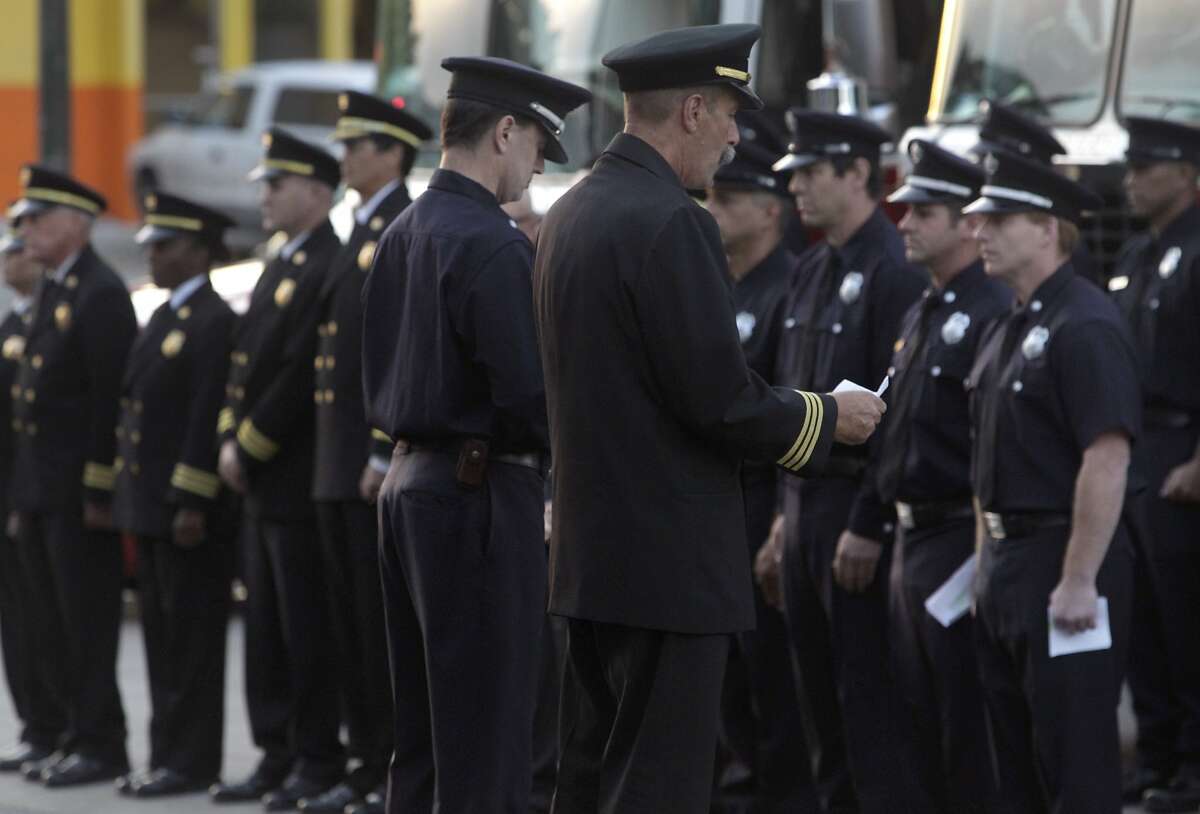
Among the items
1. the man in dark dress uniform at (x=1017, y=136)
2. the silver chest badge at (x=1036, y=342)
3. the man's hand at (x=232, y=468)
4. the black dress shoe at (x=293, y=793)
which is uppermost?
the man in dark dress uniform at (x=1017, y=136)

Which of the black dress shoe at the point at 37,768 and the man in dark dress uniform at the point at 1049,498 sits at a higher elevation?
the man in dark dress uniform at the point at 1049,498

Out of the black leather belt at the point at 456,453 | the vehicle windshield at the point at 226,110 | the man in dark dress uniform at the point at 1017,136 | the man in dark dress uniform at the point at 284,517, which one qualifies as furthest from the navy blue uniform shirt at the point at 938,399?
the vehicle windshield at the point at 226,110

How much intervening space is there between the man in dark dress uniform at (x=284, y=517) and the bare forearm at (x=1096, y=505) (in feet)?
9.64

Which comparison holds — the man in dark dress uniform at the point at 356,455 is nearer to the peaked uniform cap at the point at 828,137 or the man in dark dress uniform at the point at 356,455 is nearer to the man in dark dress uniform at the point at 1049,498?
the peaked uniform cap at the point at 828,137

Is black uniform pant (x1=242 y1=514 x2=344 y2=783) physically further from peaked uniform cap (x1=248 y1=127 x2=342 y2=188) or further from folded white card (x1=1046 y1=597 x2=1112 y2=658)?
folded white card (x1=1046 y1=597 x2=1112 y2=658)

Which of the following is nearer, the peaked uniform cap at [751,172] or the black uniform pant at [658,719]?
the black uniform pant at [658,719]

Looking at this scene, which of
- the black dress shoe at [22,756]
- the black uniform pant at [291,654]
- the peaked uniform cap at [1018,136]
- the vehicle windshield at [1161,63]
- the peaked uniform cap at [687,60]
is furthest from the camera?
the vehicle windshield at [1161,63]

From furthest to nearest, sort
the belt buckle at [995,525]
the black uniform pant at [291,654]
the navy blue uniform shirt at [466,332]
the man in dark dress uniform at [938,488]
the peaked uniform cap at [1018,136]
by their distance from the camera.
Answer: the black uniform pant at [291,654]
the peaked uniform cap at [1018,136]
the man in dark dress uniform at [938,488]
the belt buckle at [995,525]
the navy blue uniform shirt at [466,332]

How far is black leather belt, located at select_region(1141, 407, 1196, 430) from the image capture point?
7.71m

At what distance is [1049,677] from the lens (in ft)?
19.5

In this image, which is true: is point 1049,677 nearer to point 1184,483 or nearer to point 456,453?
point 456,453

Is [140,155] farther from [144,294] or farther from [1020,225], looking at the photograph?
[1020,225]

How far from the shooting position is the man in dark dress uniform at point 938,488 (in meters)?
6.45

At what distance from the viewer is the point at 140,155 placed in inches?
957
